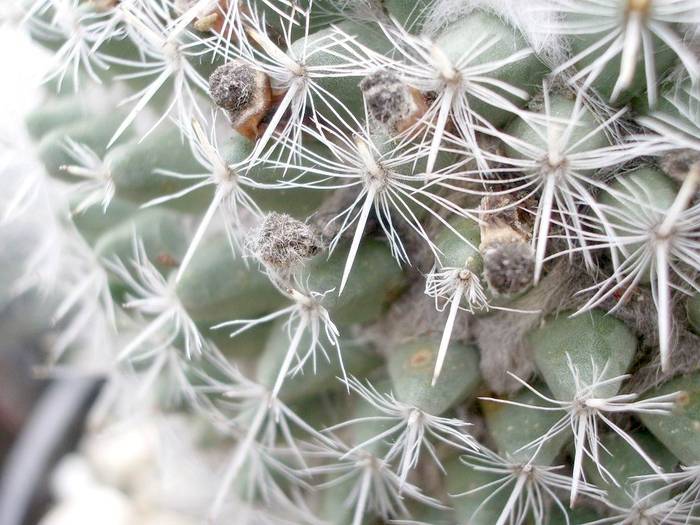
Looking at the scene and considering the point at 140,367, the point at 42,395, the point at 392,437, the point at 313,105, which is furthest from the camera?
the point at 42,395

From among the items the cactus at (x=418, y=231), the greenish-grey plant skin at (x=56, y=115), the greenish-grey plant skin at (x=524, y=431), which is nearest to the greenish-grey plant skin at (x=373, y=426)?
the cactus at (x=418, y=231)

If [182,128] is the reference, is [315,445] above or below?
below

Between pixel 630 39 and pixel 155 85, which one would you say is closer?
pixel 630 39

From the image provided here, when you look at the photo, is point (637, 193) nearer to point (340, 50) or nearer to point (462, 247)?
point (462, 247)

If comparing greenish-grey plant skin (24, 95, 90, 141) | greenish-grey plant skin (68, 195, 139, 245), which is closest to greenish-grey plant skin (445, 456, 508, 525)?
greenish-grey plant skin (68, 195, 139, 245)

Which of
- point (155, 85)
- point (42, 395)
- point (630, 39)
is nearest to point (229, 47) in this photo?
point (155, 85)

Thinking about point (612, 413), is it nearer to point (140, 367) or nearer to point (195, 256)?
point (195, 256)

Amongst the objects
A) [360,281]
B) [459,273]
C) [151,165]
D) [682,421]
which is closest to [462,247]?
[459,273]
